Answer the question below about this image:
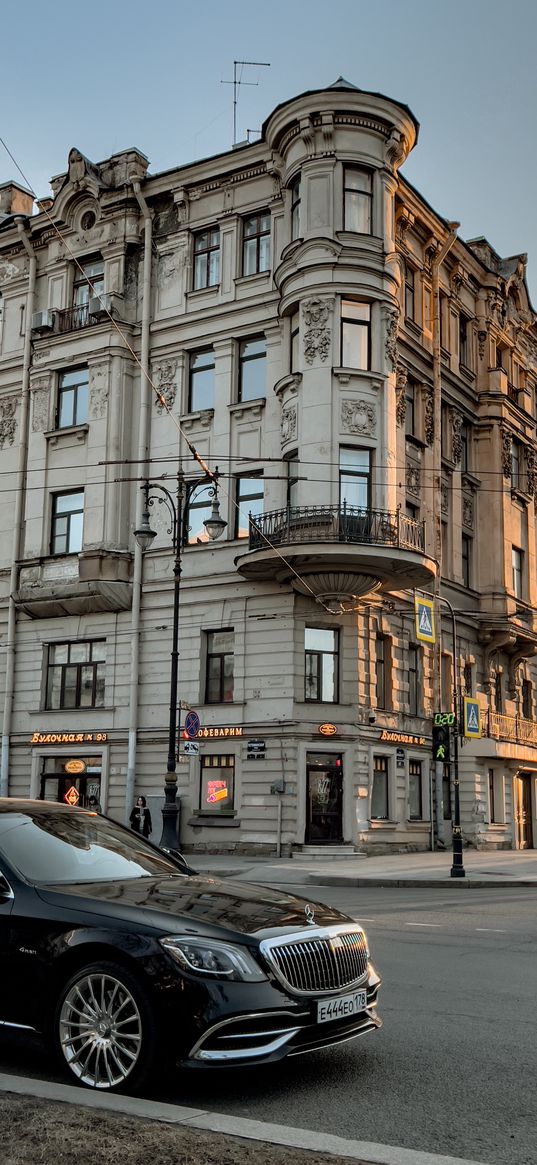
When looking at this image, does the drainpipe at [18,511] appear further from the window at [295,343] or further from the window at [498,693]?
the window at [498,693]

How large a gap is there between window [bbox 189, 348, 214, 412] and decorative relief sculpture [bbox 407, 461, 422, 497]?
637cm

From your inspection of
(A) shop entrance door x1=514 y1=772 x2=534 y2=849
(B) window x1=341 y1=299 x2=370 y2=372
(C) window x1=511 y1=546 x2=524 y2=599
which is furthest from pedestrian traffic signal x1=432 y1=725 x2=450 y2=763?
(C) window x1=511 y1=546 x2=524 y2=599

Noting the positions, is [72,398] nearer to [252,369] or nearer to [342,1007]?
[252,369]

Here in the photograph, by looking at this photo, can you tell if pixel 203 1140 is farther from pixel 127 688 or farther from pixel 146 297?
pixel 146 297

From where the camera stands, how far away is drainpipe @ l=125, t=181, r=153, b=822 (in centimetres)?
3170

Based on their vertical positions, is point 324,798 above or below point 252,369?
below

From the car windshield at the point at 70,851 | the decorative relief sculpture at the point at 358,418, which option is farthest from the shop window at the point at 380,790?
→ the car windshield at the point at 70,851

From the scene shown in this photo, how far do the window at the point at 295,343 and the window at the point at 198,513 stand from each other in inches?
169

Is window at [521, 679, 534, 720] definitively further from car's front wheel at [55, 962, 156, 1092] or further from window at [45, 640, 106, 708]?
car's front wheel at [55, 962, 156, 1092]

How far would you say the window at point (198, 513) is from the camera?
106 feet

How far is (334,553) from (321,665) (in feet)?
12.3

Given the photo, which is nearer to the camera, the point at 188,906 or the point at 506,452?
the point at 188,906

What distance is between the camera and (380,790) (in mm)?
31062

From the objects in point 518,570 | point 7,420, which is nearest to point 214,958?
point 7,420
